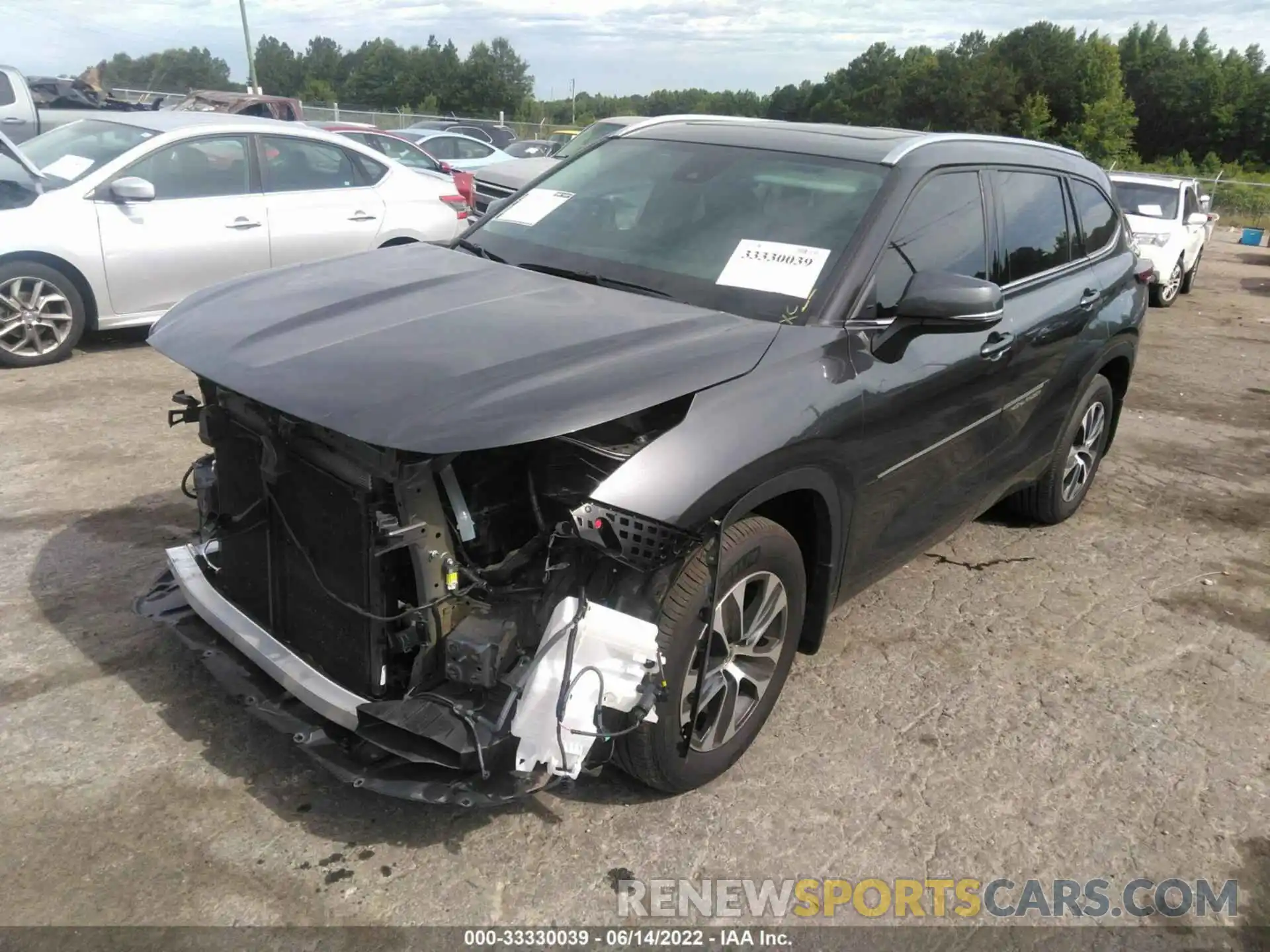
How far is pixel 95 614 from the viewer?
3.79 metres

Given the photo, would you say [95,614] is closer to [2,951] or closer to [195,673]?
[195,673]

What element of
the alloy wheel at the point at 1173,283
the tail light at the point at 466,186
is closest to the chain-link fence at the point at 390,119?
the tail light at the point at 466,186

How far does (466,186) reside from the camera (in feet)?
35.4

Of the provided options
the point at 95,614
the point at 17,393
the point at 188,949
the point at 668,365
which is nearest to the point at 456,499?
the point at 668,365

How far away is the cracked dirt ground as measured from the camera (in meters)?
2.65

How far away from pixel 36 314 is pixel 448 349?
5487 millimetres

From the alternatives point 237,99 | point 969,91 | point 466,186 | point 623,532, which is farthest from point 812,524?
point 969,91

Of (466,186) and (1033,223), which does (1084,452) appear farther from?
(466,186)

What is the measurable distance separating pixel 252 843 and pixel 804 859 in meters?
1.54

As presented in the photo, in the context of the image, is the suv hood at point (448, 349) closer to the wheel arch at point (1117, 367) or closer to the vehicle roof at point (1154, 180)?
the wheel arch at point (1117, 367)

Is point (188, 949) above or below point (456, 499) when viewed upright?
below

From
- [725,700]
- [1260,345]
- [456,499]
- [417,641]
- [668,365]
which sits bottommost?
[1260,345]

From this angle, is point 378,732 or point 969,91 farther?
point 969,91

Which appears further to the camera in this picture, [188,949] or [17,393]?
[17,393]
